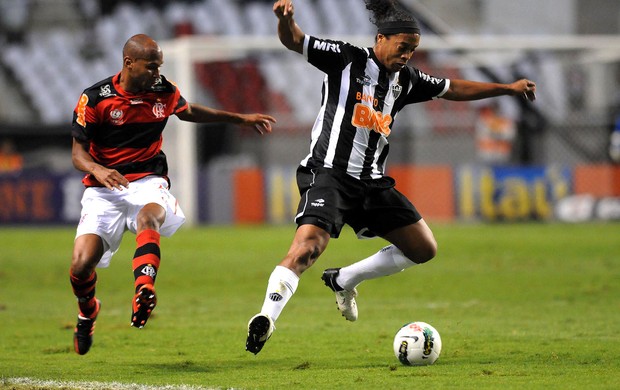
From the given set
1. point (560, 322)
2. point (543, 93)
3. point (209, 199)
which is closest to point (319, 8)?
point (543, 93)

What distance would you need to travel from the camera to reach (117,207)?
724cm

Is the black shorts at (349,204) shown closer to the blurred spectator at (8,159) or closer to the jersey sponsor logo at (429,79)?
the jersey sponsor logo at (429,79)

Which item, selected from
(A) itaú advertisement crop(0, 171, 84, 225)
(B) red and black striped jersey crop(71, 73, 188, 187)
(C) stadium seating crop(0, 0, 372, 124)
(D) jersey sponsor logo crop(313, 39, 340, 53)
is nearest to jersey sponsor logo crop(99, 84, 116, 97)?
(B) red and black striped jersey crop(71, 73, 188, 187)

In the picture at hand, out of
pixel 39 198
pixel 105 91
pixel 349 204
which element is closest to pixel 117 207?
pixel 105 91

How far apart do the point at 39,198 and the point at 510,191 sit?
9.65 metres

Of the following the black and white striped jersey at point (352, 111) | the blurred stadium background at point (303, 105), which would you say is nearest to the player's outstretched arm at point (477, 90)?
the black and white striped jersey at point (352, 111)

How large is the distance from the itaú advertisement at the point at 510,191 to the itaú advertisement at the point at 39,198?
7.79 meters

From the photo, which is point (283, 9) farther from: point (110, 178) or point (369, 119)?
point (110, 178)

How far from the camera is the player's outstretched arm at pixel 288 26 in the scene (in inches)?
249

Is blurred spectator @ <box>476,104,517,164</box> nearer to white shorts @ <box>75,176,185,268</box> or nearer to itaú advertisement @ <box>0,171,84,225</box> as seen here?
itaú advertisement @ <box>0,171,84,225</box>

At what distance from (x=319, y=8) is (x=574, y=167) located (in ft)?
30.7

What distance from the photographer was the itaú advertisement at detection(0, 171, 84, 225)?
21406 mm

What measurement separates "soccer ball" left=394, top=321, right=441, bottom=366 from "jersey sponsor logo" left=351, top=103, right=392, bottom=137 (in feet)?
4.46

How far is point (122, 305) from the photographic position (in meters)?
10.7
